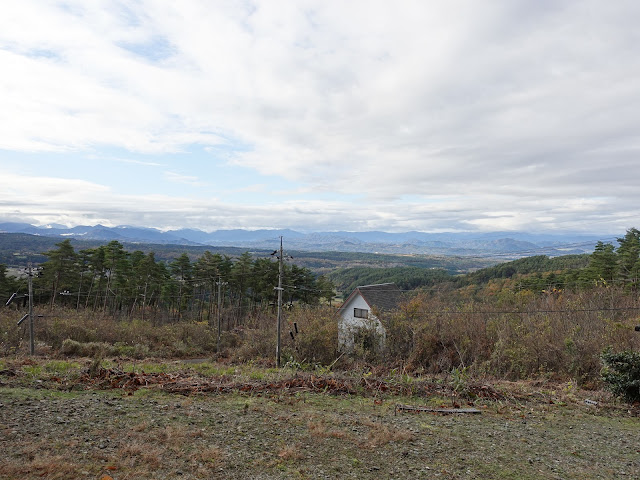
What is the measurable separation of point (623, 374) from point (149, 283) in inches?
1527

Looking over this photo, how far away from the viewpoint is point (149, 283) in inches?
1523

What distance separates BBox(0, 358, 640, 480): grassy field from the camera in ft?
15.9

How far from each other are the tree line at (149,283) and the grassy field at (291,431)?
2676cm

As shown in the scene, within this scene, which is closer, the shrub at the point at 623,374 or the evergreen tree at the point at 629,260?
the shrub at the point at 623,374

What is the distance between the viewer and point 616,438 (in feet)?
22.9

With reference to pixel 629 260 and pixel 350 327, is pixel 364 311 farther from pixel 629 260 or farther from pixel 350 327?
pixel 629 260

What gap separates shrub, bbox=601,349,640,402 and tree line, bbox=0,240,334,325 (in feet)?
88.3

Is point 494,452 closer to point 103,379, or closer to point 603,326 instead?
point 103,379

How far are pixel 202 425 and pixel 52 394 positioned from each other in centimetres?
351

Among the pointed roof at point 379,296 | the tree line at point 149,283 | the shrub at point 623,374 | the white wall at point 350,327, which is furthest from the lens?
the tree line at point 149,283

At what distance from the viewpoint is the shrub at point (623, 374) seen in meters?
9.30

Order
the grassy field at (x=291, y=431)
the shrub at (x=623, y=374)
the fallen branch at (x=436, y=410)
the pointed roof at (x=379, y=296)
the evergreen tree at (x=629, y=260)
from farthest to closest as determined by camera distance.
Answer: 1. the evergreen tree at (x=629, y=260)
2. the pointed roof at (x=379, y=296)
3. the shrub at (x=623, y=374)
4. the fallen branch at (x=436, y=410)
5. the grassy field at (x=291, y=431)

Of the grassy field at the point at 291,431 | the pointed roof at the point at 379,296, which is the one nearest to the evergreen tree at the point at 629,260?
the pointed roof at the point at 379,296

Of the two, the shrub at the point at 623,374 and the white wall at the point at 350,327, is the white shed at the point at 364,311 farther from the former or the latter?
the shrub at the point at 623,374
